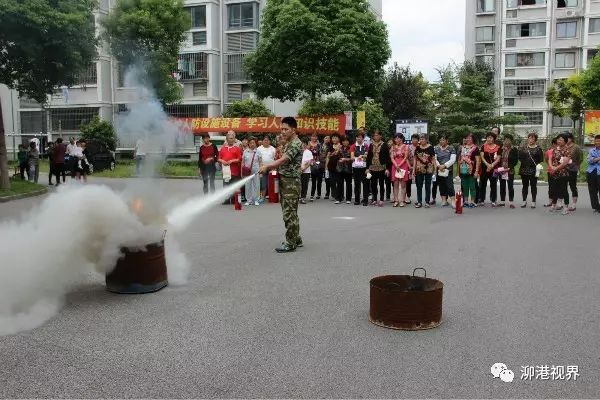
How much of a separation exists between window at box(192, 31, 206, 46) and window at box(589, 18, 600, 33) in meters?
33.7

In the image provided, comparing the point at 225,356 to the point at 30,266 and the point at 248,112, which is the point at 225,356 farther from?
the point at 248,112

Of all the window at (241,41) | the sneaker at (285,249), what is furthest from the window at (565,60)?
the sneaker at (285,249)

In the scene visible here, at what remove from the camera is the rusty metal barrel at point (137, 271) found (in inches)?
235

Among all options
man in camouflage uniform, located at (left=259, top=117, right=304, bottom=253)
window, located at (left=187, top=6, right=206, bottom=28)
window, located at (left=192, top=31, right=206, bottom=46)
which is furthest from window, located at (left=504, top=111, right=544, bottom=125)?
man in camouflage uniform, located at (left=259, top=117, right=304, bottom=253)

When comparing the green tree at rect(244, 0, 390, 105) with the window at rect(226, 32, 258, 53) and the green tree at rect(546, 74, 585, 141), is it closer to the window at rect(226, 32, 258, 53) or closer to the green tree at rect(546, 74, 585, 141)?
the window at rect(226, 32, 258, 53)

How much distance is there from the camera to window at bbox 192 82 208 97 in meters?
41.7

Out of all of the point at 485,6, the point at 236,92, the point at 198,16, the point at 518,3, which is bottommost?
the point at 236,92

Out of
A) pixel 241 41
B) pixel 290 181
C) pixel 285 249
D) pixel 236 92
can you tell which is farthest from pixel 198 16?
pixel 285 249

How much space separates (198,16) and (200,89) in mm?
5251

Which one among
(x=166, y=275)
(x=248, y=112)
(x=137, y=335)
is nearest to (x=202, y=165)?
(x=166, y=275)

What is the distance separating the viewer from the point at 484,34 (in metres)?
56.0

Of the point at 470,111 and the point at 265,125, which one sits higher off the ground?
the point at 470,111

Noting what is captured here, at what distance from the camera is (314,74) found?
27.3 metres

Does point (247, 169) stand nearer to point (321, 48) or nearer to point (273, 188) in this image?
point (273, 188)
